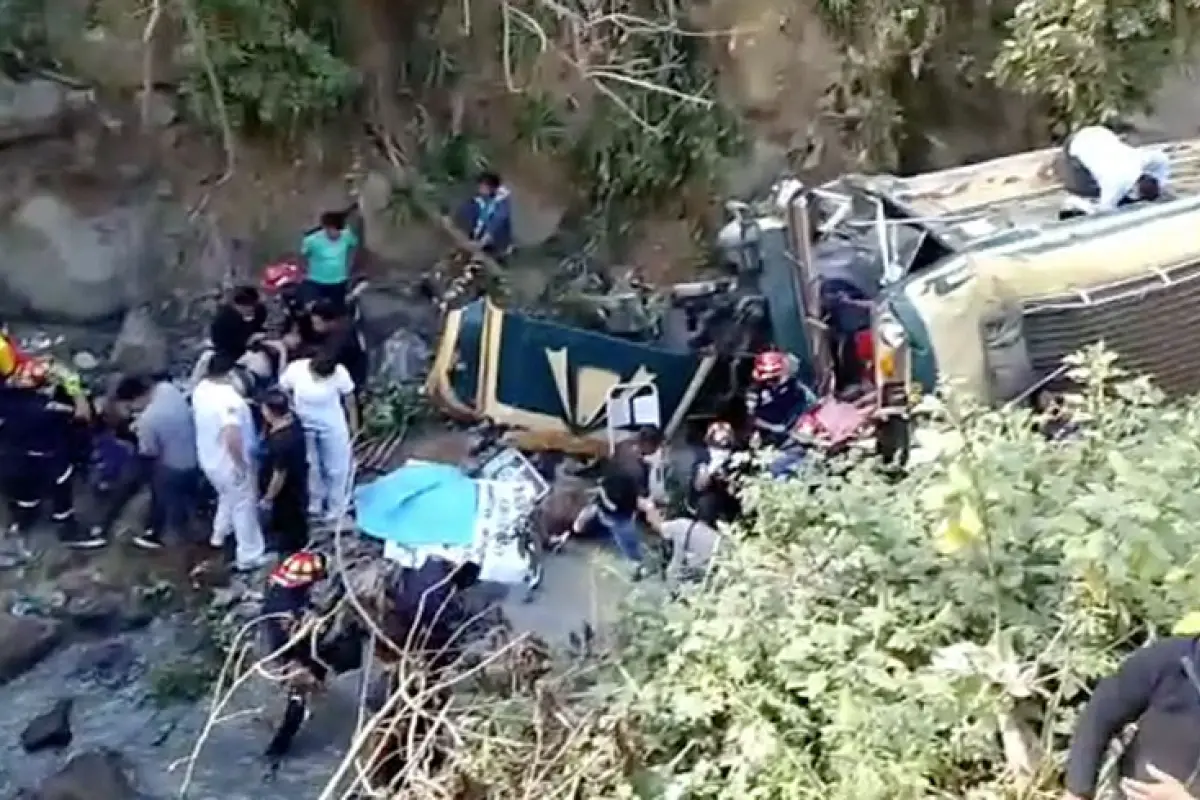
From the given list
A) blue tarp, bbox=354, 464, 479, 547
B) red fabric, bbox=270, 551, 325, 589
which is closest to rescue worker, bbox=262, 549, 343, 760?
red fabric, bbox=270, 551, 325, 589

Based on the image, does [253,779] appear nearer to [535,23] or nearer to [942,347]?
[942,347]

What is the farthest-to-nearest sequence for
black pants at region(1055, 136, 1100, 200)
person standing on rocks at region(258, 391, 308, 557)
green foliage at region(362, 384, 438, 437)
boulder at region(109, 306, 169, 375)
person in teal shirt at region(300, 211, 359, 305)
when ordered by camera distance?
1. boulder at region(109, 306, 169, 375)
2. person in teal shirt at region(300, 211, 359, 305)
3. green foliage at region(362, 384, 438, 437)
4. black pants at region(1055, 136, 1100, 200)
5. person standing on rocks at region(258, 391, 308, 557)

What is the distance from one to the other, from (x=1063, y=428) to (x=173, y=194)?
8551 millimetres

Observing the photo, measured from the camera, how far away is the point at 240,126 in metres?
12.6

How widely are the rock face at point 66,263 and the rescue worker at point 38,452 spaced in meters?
3.33

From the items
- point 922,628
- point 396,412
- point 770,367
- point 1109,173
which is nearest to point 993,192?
point 1109,173

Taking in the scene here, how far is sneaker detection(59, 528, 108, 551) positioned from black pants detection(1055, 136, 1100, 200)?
5.13 metres

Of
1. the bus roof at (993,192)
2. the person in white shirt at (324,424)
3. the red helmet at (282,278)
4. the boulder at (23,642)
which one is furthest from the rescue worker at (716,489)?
the red helmet at (282,278)

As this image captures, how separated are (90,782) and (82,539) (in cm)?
262

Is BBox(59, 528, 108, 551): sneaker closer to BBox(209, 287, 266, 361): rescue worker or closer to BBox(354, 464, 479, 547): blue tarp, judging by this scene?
BBox(209, 287, 266, 361): rescue worker

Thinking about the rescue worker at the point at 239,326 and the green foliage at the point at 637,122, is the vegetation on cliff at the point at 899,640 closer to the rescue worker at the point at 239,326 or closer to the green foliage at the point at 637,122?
the rescue worker at the point at 239,326

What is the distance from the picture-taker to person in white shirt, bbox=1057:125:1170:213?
9.07 m

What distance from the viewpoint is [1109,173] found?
919 centimetres

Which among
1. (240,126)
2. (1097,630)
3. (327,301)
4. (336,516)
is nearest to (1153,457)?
(1097,630)
